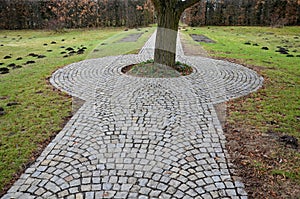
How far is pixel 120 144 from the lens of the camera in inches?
152

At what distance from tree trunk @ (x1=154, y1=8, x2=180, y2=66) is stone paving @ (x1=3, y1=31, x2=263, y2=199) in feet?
3.83

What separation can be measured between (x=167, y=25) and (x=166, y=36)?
12.0 inches

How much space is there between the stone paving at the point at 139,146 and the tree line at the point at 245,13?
57.2 ft

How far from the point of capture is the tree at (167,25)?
7.30 m

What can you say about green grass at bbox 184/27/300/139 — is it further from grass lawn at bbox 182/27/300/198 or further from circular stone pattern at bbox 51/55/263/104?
circular stone pattern at bbox 51/55/263/104

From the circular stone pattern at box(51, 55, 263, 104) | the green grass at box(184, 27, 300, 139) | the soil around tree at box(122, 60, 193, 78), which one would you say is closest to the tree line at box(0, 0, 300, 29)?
the green grass at box(184, 27, 300, 139)

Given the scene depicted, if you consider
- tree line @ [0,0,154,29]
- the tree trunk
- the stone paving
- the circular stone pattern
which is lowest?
the stone paving

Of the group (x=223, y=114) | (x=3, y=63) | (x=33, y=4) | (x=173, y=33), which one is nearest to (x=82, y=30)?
(x=33, y=4)

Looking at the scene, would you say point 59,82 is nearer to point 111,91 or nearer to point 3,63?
point 111,91

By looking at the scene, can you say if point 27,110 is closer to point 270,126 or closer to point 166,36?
point 166,36

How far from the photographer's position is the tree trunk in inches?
292

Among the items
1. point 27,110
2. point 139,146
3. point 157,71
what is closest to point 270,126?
point 139,146

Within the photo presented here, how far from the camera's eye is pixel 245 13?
22422 mm

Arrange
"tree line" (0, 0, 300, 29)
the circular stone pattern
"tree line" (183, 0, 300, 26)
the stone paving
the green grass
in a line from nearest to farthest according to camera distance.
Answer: the stone paving
the green grass
the circular stone pattern
"tree line" (0, 0, 300, 29)
"tree line" (183, 0, 300, 26)
